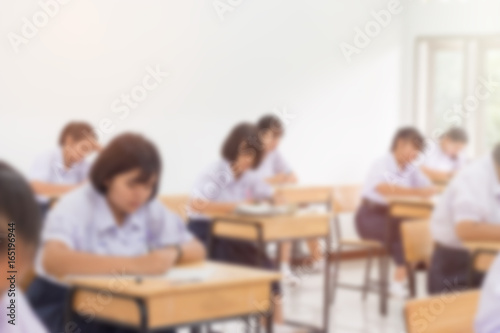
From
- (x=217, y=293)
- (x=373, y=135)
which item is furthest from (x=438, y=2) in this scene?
(x=217, y=293)

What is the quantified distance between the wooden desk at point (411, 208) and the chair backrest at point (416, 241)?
2107 mm

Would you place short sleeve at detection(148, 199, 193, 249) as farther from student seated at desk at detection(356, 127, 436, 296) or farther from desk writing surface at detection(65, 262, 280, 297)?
student seated at desk at detection(356, 127, 436, 296)

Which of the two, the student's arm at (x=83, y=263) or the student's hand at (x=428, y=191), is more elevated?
the student's hand at (x=428, y=191)

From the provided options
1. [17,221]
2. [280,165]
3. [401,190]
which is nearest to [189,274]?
[17,221]

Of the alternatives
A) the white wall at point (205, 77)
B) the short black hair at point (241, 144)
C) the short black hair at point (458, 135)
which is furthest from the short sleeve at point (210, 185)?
the short black hair at point (458, 135)

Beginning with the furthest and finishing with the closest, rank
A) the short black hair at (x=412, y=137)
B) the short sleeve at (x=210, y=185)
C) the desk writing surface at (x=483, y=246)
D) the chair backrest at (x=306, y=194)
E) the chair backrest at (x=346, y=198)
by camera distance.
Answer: the chair backrest at (x=306, y=194) → the short black hair at (x=412, y=137) → the chair backrest at (x=346, y=198) → the short sleeve at (x=210, y=185) → the desk writing surface at (x=483, y=246)

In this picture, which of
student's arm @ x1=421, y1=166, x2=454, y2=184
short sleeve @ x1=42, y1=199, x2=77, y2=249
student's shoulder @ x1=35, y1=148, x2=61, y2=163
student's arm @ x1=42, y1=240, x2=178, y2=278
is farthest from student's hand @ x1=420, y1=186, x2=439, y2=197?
short sleeve @ x1=42, y1=199, x2=77, y2=249

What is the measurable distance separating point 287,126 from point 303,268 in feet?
4.61

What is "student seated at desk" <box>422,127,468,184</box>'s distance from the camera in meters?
9.34

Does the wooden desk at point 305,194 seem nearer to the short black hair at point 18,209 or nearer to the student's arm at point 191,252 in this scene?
the student's arm at point 191,252

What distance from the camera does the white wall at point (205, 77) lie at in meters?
6.99

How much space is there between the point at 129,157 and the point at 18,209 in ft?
7.24

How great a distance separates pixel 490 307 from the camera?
2.25 meters

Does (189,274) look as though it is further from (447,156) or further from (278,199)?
(447,156)
